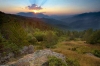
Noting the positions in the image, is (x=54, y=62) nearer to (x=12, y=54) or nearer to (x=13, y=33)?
(x=12, y=54)

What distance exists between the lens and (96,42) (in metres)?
59.4

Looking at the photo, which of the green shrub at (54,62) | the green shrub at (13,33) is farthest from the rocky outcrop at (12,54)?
the green shrub at (54,62)

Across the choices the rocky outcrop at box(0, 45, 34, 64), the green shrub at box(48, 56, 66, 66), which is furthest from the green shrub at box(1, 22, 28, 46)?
the green shrub at box(48, 56, 66, 66)

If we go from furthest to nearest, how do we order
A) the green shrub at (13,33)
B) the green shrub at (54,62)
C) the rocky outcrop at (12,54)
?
the green shrub at (13,33) → the rocky outcrop at (12,54) → the green shrub at (54,62)

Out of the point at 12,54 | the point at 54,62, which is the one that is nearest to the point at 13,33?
the point at 12,54

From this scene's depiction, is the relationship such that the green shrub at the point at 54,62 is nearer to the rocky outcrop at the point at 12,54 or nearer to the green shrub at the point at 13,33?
the rocky outcrop at the point at 12,54

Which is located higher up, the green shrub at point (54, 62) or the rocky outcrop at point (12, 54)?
the green shrub at point (54, 62)

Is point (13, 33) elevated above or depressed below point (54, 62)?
above

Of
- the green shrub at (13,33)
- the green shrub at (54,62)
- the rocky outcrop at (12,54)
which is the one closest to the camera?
the green shrub at (54,62)

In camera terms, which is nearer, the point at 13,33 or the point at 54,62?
the point at 54,62

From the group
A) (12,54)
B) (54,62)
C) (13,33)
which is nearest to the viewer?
(54,62)

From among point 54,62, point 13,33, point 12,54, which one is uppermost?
point 13,33

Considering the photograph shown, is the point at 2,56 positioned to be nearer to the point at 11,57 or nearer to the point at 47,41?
the point at 11,57

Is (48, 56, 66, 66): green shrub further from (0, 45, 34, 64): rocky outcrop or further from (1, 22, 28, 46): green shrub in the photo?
(1, 22, 28, 46): green shrub
